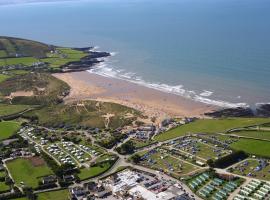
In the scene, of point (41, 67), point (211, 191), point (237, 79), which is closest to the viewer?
point (211, 191)

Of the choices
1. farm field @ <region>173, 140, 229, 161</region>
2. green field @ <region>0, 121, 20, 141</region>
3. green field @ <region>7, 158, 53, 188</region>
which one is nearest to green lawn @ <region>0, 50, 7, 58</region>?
green field @ <region>0, 121, 20, 141</region>

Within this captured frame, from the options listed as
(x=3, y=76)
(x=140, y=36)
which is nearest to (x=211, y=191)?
Result: (x=3, y=76)

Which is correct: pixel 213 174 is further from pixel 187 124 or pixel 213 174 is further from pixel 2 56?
pixel 2 56

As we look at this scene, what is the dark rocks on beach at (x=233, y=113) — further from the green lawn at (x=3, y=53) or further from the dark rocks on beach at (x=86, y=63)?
the green lawn at (x=3, y=53)

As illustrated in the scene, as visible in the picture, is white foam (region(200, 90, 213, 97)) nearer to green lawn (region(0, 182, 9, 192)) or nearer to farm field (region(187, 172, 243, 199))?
farm field (region(187, 172, 243, 199))

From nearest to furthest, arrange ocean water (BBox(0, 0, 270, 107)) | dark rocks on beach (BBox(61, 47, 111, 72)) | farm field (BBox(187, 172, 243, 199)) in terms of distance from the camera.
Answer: farm field (BBox(187, 172, 243, 199)) < ocean water (BBox(0, 0, 270, 107)) < dark rocks on beach (BBox(61, 47, 111, 72))

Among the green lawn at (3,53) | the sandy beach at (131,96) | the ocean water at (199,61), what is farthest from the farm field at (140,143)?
the green lawn at (3,53)

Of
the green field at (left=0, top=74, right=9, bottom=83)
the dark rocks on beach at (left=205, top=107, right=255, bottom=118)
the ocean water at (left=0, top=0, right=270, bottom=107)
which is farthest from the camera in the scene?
the green field at (left=0, top=74, right=9, bottom=83)
